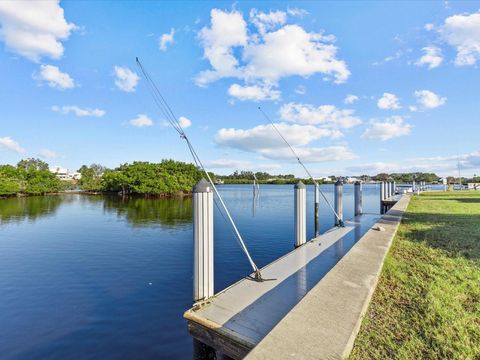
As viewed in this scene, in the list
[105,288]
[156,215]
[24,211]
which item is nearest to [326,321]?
[105,288]

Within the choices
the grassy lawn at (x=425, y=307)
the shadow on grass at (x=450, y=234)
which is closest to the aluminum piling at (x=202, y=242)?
the grassy lawn at (x=425, y=307)

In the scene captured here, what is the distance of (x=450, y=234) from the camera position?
22.4 ft

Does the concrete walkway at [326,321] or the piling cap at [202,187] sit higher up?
the piling cap at [202,187]

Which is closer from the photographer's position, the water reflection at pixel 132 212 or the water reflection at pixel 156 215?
the water reflection at pixel 156 215

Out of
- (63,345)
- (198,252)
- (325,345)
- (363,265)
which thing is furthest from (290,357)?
(63,345)

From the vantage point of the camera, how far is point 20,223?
16656mm

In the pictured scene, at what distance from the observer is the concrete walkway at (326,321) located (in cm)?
210

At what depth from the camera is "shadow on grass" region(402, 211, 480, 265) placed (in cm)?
535

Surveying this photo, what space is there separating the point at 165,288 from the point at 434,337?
5782mm

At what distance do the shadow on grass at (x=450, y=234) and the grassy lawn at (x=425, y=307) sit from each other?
3 cm

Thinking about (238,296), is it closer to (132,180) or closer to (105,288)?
(105,288)

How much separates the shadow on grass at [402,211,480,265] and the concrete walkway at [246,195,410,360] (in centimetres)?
263

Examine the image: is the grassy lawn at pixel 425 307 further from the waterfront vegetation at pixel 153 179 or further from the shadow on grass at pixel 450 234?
the waterfront vegetation at pixel 153 179

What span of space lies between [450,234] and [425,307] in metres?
5.01
